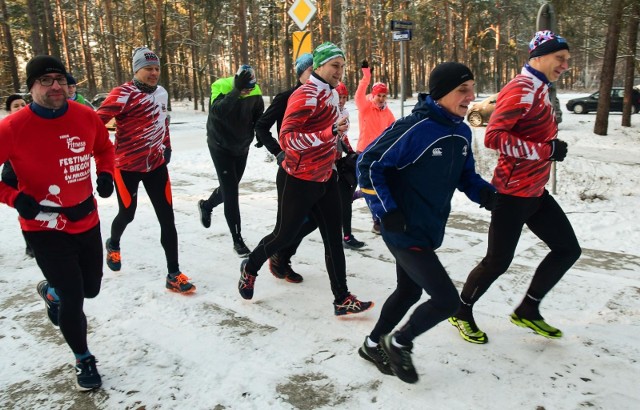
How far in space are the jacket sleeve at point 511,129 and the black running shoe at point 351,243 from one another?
268cm

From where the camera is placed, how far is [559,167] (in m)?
10.1

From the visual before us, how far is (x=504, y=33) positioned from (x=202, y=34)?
111ft

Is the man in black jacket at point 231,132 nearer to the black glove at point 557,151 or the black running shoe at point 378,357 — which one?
the black running shoe at point 378,357

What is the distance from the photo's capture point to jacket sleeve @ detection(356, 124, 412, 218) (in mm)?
2678

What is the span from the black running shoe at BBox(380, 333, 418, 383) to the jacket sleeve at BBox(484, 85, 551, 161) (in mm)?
1390

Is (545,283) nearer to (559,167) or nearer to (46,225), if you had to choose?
(46,225)

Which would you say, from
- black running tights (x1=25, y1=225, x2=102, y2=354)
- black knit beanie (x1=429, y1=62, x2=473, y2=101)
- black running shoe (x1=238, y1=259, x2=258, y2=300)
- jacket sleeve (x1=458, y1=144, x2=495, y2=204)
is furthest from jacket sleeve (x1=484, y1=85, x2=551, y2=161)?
black running tights (x1=25, y1=225, x2=102, y2=354)

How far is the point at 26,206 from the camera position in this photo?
8.73 ft

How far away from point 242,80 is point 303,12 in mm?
4073

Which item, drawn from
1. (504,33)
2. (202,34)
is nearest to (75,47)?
(202,34)

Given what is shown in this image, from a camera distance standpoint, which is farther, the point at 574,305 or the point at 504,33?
the point at 504,33

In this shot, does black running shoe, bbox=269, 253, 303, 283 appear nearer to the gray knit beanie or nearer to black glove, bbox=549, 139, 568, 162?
the gray knit beanie

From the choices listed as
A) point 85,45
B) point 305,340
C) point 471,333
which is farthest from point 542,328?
point 85,45

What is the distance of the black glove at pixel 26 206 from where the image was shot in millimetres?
2658
